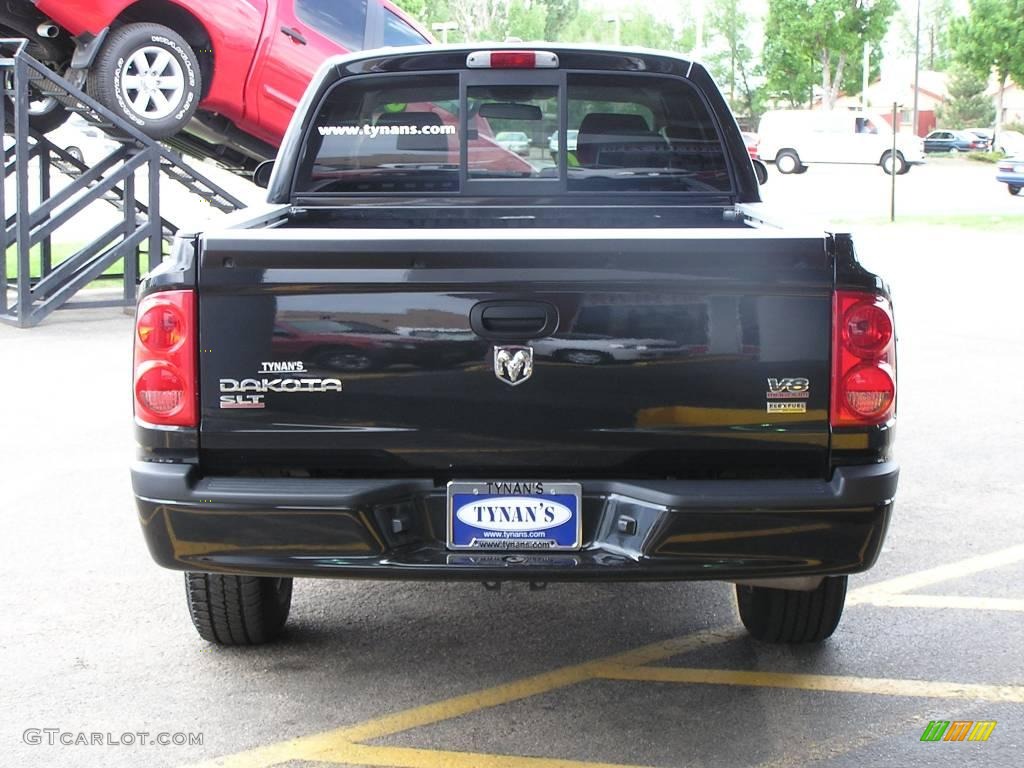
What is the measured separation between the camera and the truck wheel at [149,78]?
37.4 feet

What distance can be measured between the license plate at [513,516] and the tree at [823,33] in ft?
214

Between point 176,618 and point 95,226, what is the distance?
19.2m

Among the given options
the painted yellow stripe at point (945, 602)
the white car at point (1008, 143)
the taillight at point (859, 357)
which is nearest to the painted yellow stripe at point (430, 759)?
the taillight at point (859, 357)

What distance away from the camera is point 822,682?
4074 millimetres

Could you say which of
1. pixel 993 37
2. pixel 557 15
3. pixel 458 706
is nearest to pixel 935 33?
pixel 557 15

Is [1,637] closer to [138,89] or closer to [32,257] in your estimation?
[138,89]

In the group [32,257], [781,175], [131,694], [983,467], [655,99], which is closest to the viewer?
[131,694]

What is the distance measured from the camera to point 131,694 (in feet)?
13.1

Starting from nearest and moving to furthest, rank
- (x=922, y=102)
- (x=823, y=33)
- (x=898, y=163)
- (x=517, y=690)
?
(x=517, y=690)
(x=898, y=163)
(x=823, y=33)
(x=922, y=102)

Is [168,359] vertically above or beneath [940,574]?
above

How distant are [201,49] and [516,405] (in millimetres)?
9438

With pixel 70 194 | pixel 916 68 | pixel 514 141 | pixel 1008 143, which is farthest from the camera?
pixel 1008 143

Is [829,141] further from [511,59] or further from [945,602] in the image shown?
[945,602]

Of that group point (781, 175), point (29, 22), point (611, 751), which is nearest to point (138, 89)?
point (29, 22)
